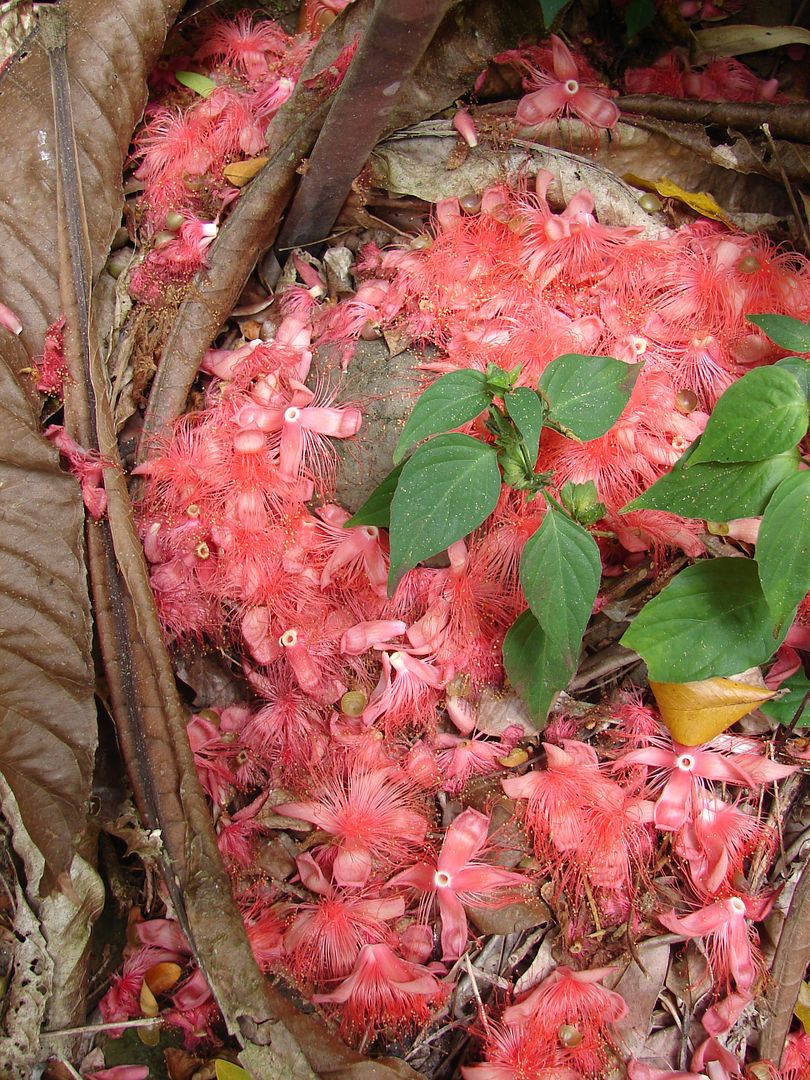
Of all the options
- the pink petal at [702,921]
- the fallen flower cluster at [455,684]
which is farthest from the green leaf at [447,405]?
the pink petal at [702,921]

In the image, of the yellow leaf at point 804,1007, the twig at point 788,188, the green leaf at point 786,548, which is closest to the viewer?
the green leaf at point 786,548

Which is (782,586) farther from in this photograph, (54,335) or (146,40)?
(146,40)

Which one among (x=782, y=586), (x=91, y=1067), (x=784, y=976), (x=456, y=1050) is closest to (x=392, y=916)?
(x=456, y=1050)

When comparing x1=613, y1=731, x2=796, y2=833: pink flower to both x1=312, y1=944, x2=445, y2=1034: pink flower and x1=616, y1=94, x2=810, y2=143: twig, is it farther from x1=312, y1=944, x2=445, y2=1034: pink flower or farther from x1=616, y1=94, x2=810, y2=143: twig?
x1=616, y1=94, x2=810, y2=143: twig

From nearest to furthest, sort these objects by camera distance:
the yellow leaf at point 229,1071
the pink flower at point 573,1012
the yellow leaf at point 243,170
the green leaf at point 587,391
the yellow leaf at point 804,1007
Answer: the green leaf at point 587,391 < the yellow leaf at point 229,1071 < the pink flower at point 573,1012 < the yellow leaf at point 804,1007 < the yellow leaf at point 243,170

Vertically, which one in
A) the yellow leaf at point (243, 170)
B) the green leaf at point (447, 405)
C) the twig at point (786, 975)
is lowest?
the twig at point (786, 975)

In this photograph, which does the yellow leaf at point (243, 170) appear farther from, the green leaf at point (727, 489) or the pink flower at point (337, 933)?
the pink flower at point (337, 933)
